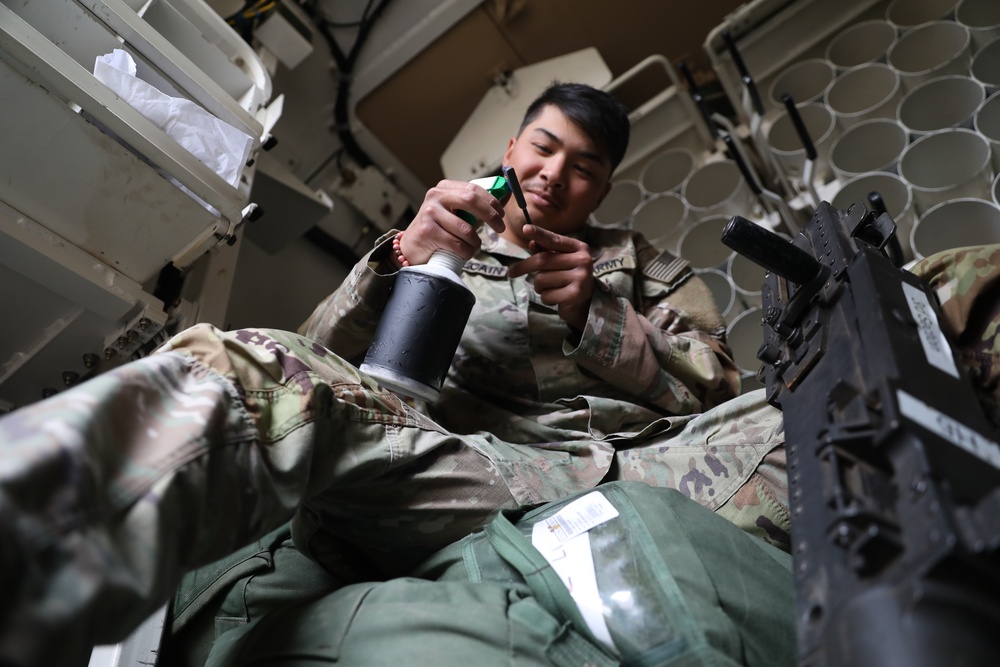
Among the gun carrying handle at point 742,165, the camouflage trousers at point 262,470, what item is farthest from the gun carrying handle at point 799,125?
the camouflage trousers at point 262,470

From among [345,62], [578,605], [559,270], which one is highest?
[345,62]

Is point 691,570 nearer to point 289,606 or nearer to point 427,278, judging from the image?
point 289,606

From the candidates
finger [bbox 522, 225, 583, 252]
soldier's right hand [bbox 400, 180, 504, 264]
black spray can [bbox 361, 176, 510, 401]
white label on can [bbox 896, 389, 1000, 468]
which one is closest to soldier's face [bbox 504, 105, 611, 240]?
finger [bbox 522, 225, 583, 252]

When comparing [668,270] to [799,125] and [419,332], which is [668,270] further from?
[419,332]

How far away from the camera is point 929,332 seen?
725mm

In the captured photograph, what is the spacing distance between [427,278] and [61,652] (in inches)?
25.0

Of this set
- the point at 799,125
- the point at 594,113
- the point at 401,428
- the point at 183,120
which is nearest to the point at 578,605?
the point at 401,428

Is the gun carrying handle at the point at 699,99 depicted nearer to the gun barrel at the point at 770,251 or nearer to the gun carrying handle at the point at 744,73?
the gun carrying handle at the point at 744,73

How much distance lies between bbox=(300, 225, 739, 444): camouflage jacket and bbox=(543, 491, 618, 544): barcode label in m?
0.37

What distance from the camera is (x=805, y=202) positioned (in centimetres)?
188

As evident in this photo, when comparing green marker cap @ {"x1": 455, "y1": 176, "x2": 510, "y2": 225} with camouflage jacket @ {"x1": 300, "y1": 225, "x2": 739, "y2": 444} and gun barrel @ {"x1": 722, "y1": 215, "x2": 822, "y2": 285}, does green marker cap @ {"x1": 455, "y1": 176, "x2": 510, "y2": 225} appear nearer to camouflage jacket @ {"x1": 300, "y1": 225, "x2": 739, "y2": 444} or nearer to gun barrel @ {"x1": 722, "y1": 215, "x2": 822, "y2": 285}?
camouflage jacket @ {"x1": 300, "y1": 225, "x2": 739, "y2": 444}

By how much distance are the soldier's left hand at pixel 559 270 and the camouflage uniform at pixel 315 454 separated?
0.19ft

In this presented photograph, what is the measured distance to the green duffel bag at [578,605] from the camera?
0.66 m

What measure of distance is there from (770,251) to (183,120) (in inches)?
35.2
